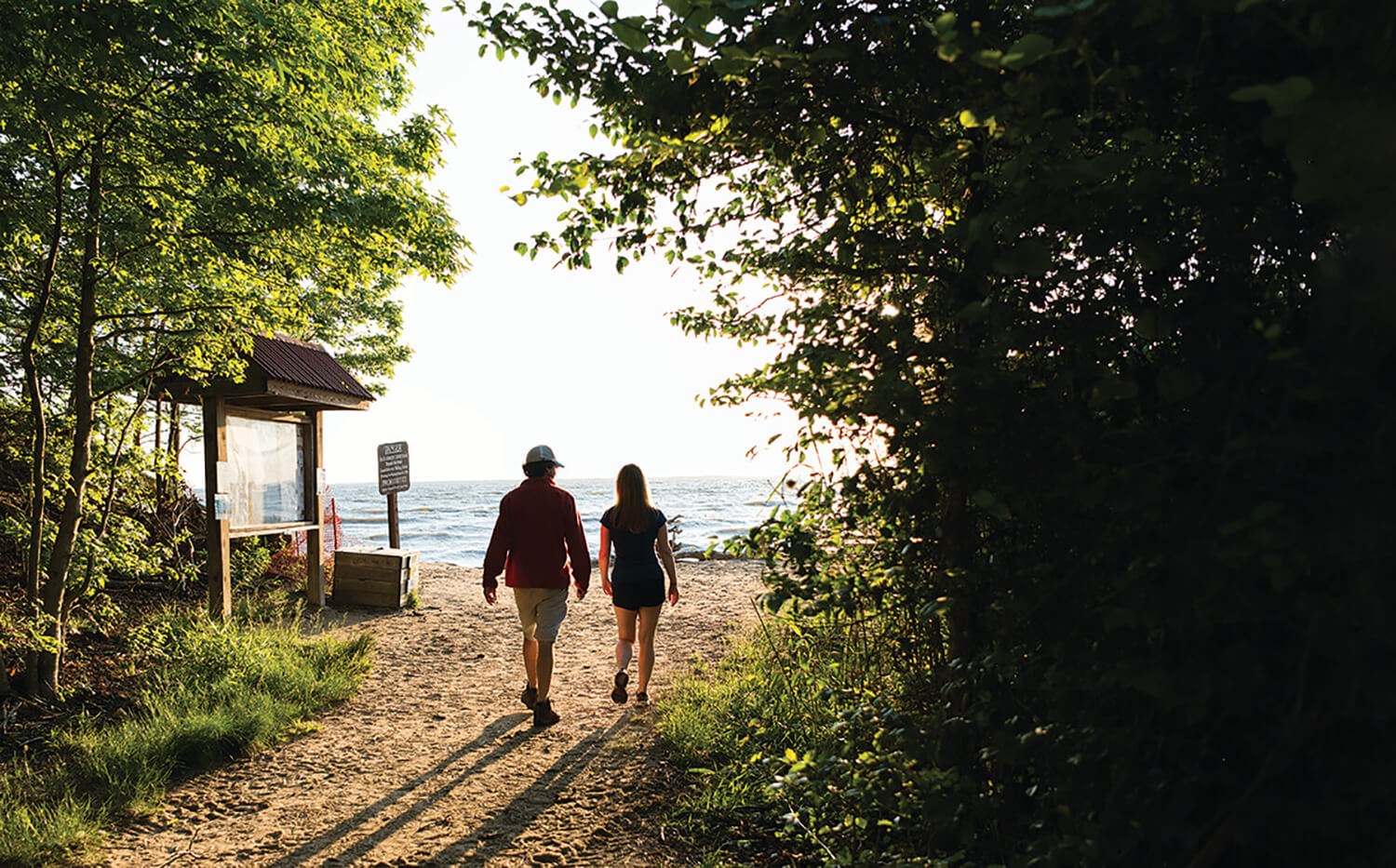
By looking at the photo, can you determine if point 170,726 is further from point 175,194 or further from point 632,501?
point 175,194

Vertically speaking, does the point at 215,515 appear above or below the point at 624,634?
above

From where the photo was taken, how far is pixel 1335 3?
1168 mm

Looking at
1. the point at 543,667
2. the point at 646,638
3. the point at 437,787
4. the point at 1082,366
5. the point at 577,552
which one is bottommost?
the point at 437,787

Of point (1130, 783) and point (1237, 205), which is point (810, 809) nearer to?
point (1130, 783)

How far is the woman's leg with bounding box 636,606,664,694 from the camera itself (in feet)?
20.5

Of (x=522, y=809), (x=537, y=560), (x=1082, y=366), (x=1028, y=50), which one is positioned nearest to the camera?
(x=1028, y=50)

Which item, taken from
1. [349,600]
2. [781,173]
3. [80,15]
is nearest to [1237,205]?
[781,173]

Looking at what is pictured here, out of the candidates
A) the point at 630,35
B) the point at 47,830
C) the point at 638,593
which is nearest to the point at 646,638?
the point at 638,593

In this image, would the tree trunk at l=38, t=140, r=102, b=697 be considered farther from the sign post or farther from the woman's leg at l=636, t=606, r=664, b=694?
the sign post

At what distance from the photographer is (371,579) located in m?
10.6

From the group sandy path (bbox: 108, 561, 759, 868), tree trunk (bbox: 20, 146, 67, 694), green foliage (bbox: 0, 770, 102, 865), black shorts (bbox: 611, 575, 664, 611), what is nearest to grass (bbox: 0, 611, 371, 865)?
green foliage (bbox: 0, 770, 102, 865)

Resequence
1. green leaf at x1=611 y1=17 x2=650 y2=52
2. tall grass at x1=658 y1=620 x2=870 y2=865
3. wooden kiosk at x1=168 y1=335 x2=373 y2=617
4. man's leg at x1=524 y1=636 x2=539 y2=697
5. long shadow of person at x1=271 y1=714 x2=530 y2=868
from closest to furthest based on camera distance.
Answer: green leaf at x1=611 y1=17 x2=650 y2=52, tall grass at x1=658 y1=620 x2=870 y2=865, long shadow of person at x1=271 y1=714 x2=530 y2=868, man's leg at x1=524 y1=636 x2=539 y2=697, wooden kiosk at x1=168 y1=335 x2=373 y2=617

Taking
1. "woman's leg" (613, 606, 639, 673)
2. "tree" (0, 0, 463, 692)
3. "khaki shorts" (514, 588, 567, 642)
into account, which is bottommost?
"woman's leg" (613, 606, 639, 673)

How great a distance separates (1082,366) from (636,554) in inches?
184
